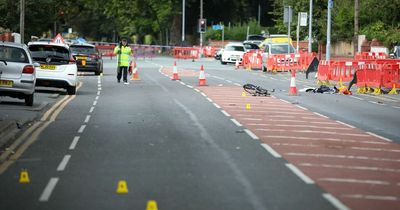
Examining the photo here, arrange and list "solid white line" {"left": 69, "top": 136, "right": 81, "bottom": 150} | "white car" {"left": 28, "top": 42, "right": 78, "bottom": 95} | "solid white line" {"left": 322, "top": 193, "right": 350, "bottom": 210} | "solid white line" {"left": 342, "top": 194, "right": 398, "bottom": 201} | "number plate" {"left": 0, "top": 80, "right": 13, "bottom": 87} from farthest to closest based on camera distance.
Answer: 1. "white car" {"left": 28, "top": 42, "right": 78, "bottom": 95}
2. "number plate" {"left": 0, "top": 80, "right": 13, "bottom": 87}
3. "solid white line" {"left": 69, "top": 136, "right": 81, "bottom": 150}
4. "solid white line" {"left": 342, "top": 194, "right": 398, "bottom": 201}
5. "solid white line" {"left": 322, "top": 193, "right": 350, "bottom": 210}

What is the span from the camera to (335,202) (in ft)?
29.8

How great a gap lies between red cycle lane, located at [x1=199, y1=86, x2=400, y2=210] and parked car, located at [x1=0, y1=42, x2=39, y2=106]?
16.5 ft

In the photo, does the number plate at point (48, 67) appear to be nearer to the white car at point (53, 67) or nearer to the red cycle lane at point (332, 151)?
the white car at point (53, 67)

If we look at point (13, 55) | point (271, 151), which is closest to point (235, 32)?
point (13, 55)

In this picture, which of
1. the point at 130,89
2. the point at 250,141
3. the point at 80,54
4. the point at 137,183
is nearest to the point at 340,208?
the point at 137,183

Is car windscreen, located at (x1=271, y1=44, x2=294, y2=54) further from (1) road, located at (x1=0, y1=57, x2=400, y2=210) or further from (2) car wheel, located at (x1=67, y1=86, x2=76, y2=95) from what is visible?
(1) road, located at (x1=0, y1=57, x2=400, y2=210)

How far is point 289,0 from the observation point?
63.4 meters

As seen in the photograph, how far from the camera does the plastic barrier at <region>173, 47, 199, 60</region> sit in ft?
240

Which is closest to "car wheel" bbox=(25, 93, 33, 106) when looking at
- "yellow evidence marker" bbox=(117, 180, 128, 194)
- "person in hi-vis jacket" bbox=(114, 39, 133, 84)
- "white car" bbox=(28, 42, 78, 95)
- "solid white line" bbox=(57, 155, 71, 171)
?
"white car" bbox=(28, 42, 78, 95)

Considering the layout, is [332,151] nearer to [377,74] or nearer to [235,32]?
[377,74]

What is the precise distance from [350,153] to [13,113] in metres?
8.78

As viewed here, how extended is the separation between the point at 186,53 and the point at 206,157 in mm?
62257

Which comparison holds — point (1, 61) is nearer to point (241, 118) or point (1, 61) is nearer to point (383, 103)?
point (241, 118)

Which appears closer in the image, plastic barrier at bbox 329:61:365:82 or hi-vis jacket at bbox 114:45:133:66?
hi-vis jacket at bbox 114:45:133:66
